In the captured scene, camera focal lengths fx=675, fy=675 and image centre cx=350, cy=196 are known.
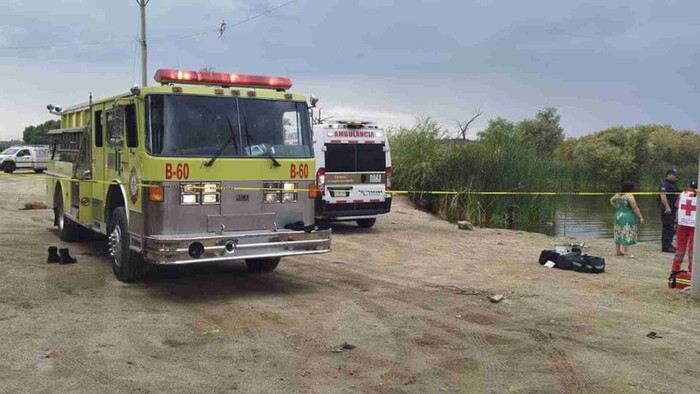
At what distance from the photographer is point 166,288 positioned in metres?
9.24

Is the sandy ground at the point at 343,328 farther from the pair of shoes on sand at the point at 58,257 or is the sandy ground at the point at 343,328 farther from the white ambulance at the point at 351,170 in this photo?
the white ambulance at the point at 351,170

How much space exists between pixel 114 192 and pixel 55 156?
4.78 m

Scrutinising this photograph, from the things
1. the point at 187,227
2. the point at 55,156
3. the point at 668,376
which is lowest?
the point at 668,376

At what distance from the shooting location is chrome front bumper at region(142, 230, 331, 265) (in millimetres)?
7980

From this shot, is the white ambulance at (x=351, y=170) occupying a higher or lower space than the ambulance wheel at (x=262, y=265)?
higher

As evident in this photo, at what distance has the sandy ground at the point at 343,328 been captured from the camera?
5664 mm

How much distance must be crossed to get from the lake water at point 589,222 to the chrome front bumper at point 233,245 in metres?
12.9

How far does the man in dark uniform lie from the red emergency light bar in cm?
918

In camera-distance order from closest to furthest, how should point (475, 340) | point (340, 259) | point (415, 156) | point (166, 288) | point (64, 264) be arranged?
1. point (475, 340)
2. point (166, 288)
3. point (64, 264)
4. point (340, 259)
5. point (415, 156)

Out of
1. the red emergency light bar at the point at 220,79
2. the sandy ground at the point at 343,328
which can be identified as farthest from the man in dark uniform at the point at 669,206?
the red emergency light bar at the point at 220,79

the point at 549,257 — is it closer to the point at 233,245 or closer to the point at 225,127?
the point at 233,245

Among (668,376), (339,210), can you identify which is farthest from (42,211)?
(668,376)

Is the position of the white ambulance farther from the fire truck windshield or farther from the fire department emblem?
the fire department emblem

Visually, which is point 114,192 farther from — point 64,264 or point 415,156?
point 415,156
